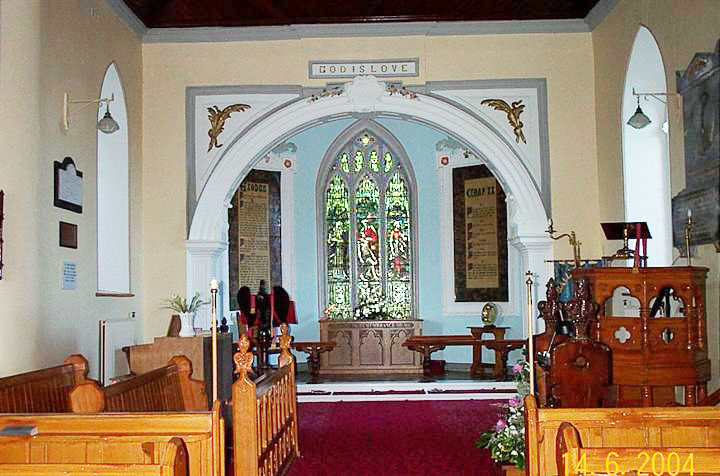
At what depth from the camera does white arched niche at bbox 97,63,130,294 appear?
9430 mm

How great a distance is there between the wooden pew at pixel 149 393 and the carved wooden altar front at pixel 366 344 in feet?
22.5

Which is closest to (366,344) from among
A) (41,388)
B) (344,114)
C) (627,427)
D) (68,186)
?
(344,114)

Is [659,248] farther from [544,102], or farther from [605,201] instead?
[544,102]

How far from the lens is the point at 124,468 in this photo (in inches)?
142

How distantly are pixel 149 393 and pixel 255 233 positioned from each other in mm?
8728

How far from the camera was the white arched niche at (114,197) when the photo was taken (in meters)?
9.43

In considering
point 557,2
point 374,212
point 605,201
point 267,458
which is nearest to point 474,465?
point 267,458

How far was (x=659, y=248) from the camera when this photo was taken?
905 centimetres

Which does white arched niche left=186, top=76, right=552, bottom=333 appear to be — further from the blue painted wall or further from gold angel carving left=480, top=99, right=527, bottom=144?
the blue painted wall

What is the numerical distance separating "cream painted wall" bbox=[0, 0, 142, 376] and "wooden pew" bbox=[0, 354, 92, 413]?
0.68 metres

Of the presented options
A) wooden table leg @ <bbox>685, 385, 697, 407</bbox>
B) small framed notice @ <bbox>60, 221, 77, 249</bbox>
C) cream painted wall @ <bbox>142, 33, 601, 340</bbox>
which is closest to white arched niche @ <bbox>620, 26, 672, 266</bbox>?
cream painted wall @ <bbox>142, 33, 601, 340</bbox>

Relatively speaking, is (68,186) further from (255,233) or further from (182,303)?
(255,233)

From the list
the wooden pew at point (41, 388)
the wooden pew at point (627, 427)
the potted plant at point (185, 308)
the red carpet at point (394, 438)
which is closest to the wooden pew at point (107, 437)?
the wooden pew at point (41, 388)

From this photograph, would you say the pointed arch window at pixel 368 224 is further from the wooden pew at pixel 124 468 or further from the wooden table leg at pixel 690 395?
the wooden pew at pixel 124 468
